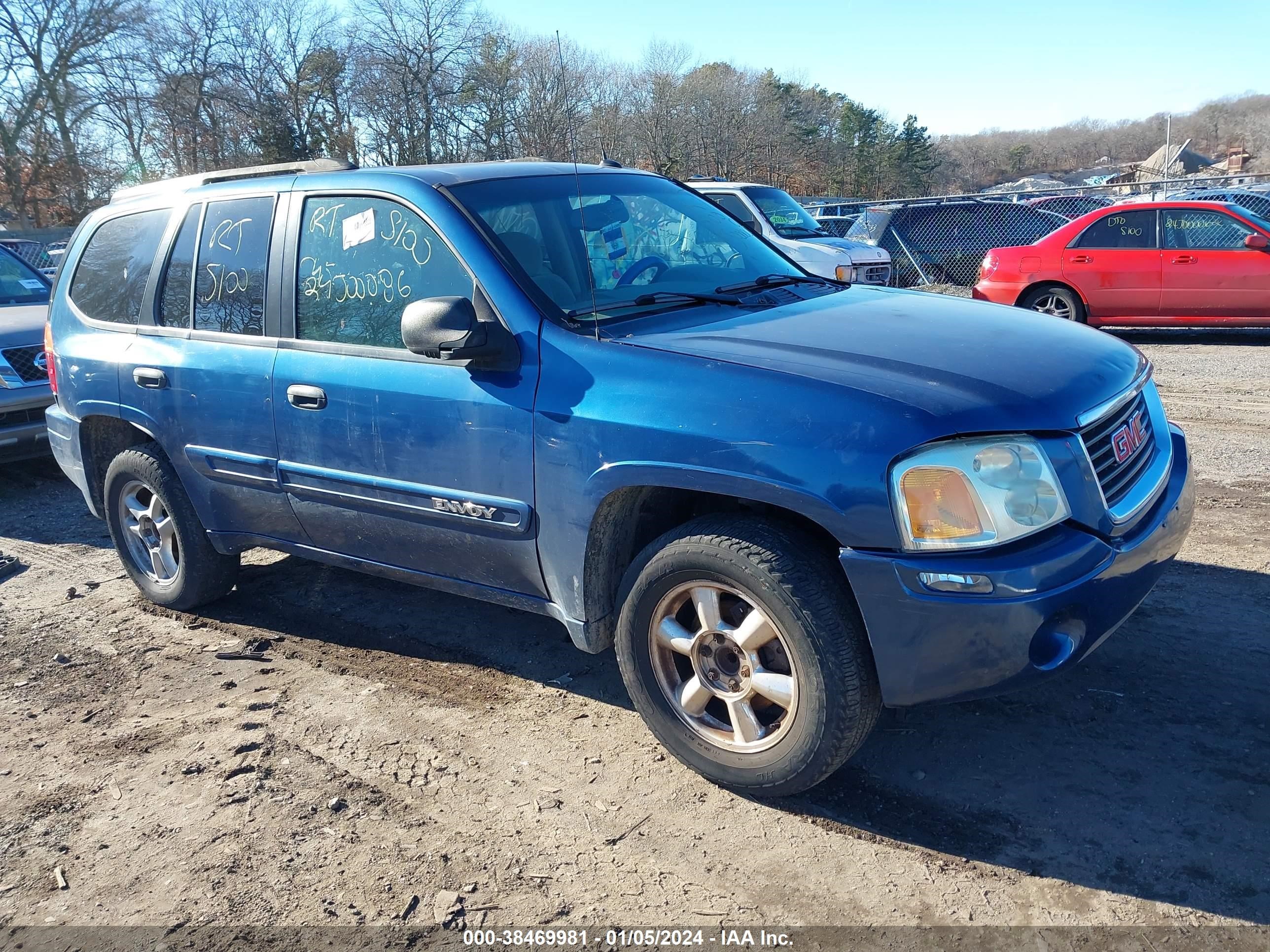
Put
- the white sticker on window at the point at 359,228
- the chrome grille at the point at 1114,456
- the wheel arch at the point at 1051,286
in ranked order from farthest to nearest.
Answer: the wheel arch at the point at 1051,286
the white sticker on window at the point at 359,228
the chrome grille at the point at 1114,456

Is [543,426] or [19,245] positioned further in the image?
[19,245]

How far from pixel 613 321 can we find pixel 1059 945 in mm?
2165

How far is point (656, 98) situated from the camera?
144ft

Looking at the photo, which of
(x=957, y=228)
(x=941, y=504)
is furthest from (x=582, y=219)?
(x=957, y=228)

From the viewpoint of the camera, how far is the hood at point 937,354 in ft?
8.80

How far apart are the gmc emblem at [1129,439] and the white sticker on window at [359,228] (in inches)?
103

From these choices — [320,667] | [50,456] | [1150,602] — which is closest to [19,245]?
[50,456]

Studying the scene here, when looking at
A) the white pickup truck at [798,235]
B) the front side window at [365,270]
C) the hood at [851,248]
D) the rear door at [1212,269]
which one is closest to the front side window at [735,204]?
the white pickup truck at [798,235]

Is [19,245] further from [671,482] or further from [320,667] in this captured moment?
[671,482]

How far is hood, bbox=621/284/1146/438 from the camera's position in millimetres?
2684

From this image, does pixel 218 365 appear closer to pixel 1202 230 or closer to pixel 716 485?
pixel 716 485

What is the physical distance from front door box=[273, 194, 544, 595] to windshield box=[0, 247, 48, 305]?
608 centimetres

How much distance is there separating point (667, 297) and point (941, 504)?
1392 mm

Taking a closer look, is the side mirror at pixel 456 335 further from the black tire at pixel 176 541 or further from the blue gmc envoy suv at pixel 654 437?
the black tire at pixel 176 541
